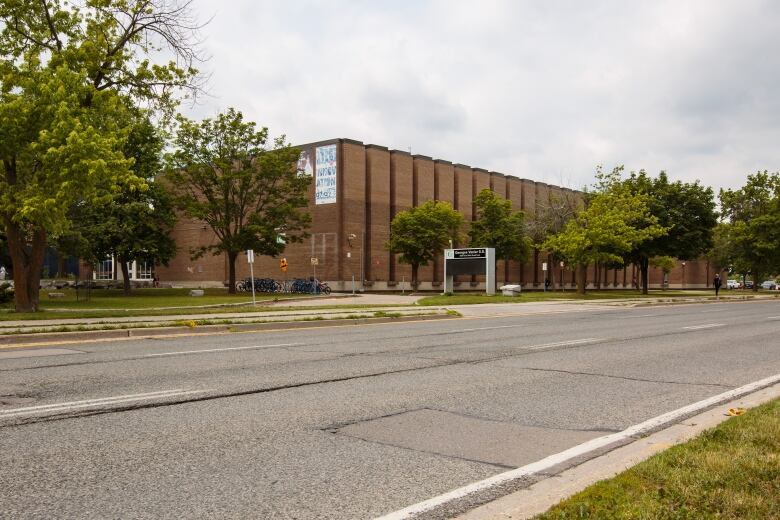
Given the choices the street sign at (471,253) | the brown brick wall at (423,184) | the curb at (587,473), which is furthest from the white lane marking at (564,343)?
the brown brick wall at (423,184)

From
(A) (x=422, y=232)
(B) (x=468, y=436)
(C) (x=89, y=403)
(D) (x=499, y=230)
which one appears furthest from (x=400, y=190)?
(B) (x=468, y=436)

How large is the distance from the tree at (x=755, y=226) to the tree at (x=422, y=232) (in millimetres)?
34096

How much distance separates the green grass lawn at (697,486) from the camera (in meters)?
3.57

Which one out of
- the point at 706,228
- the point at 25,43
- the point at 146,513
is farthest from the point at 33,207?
the point at 706,228

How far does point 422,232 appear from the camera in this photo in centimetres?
5481

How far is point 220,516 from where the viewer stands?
3768mm

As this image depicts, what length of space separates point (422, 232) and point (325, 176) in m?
11.4

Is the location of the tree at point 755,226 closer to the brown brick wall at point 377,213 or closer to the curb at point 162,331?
the brown brick wall at point 377,213

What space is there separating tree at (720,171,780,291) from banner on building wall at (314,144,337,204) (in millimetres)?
43458

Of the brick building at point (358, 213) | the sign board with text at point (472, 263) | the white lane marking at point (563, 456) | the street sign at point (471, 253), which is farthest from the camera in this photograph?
the brick building at point (358, 213)

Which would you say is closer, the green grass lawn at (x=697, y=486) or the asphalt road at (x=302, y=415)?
the green grass lawn at (x=697, y=486)

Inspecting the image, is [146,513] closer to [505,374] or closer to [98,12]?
[505,374]

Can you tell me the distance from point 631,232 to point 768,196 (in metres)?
39.6

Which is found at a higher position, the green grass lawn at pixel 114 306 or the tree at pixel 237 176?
the tree at pixel 237 176
